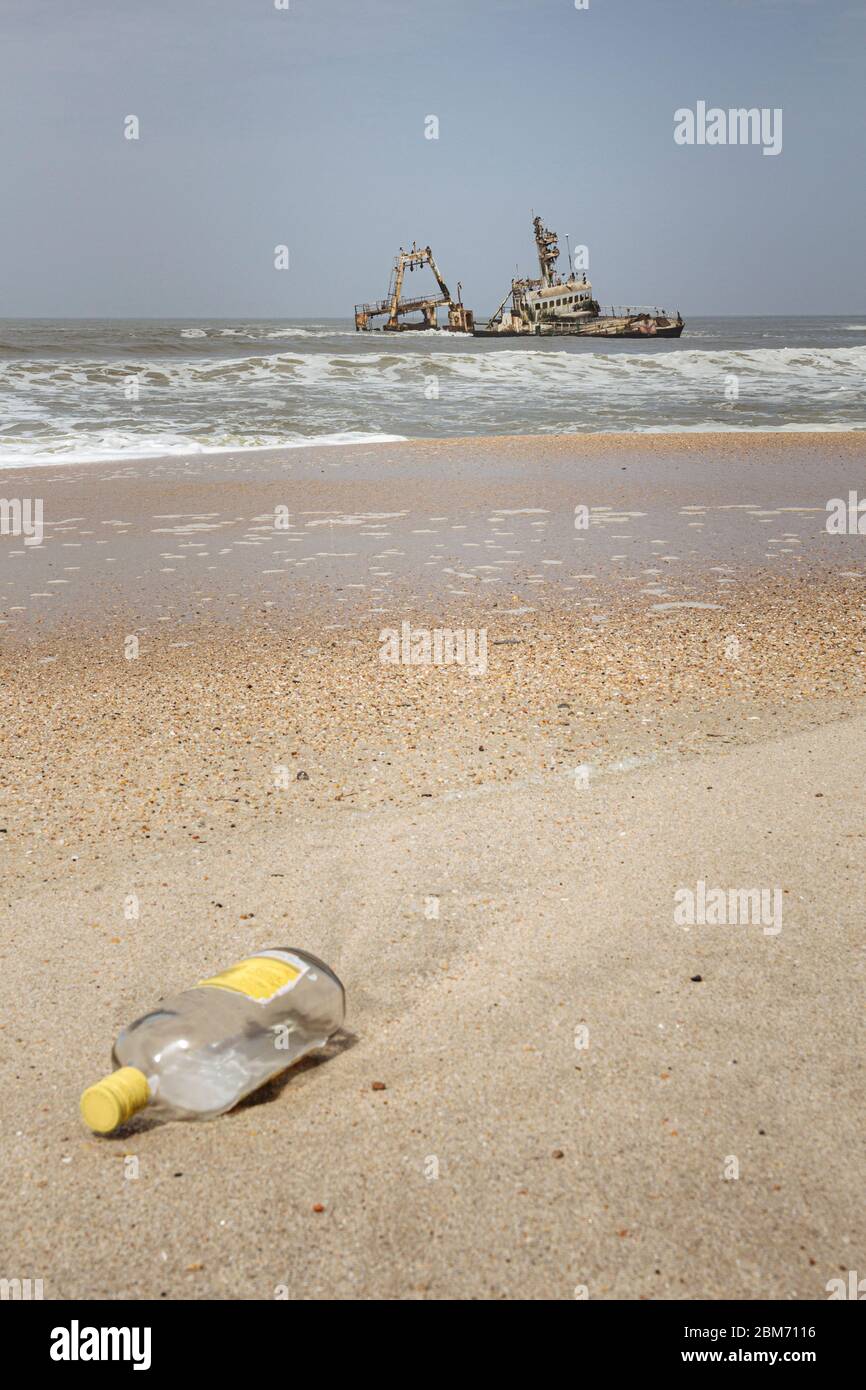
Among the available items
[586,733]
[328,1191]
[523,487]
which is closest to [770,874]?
[586,733]

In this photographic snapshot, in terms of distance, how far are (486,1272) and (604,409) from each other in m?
18.6

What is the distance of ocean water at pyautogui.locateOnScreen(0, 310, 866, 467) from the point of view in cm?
1496

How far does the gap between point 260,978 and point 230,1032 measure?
115 millimetres

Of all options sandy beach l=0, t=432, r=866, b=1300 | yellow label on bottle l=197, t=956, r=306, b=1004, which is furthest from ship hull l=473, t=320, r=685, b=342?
yellow label on bottle l=197, t=956, r=306, b=1004

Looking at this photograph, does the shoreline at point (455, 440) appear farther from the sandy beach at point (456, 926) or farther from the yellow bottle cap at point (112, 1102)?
the yellow bottle cap at point (112, 1102)

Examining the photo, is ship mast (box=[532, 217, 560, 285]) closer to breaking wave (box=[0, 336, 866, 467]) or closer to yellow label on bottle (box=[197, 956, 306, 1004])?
breaking wave (box=[0, 336, 866, 467])

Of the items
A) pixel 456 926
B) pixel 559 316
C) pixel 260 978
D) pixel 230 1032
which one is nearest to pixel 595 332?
pixel 559 316

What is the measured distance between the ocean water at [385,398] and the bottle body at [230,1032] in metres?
11.4

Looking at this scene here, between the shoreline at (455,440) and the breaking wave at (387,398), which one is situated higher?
the breaking wave at (387,398)

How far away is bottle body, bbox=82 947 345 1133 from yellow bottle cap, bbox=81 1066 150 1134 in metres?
0.02

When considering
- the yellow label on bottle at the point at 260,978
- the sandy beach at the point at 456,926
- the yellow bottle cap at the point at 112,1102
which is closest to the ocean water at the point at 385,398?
the sandy beach at the point at 456,926

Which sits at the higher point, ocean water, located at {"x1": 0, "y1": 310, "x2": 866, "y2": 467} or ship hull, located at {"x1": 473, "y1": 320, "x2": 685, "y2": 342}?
ship hull, located at {"x1": 473, "y1": 320, "x2": 685, "y2": 342}

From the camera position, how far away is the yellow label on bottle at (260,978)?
1918 mm
